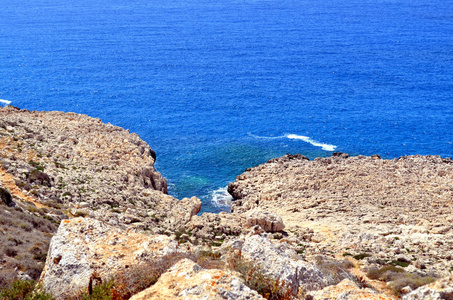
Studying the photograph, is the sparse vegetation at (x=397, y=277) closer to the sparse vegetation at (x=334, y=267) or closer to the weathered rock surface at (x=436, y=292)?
the sparse vegetation at (x=334, y=267)

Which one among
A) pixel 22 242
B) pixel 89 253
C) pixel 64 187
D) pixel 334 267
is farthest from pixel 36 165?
pixel 334 267

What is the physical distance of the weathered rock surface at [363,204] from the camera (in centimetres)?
2348

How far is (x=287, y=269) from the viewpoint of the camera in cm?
1301

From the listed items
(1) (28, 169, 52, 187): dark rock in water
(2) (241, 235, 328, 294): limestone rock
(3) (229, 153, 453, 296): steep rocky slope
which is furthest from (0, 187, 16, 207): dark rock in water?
(3) (229, 153, 453, 296): steep rocky slope

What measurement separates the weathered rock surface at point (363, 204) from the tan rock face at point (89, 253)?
11.6m

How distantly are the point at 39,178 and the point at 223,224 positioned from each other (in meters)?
12.5

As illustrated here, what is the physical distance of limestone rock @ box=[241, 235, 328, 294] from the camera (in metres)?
12.7

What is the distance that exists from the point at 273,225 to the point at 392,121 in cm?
4784

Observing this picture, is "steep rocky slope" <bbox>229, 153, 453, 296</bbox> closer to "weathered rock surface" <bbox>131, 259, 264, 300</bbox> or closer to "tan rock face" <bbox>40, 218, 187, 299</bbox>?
"tan rock face" <bbox>40, 218, 187, 299</bbox>

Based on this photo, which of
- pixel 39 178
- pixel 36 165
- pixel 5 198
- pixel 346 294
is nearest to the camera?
pixel 346 294

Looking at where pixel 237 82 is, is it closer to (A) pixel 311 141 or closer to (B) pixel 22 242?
(A) pixel 311 141

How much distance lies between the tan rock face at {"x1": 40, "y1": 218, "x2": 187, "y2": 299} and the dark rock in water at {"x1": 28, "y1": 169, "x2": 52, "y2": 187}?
16.6 m

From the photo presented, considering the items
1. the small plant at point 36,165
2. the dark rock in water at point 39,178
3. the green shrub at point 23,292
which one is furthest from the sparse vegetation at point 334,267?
the small plant at point 36,165

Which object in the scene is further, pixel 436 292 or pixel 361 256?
pixel 361 256
